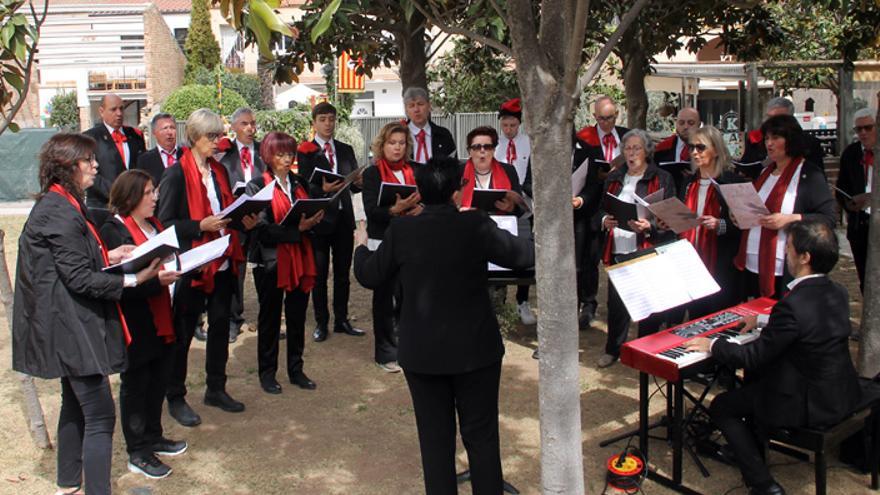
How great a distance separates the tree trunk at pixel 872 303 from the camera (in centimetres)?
508

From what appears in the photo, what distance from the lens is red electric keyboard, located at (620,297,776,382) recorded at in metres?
4.25

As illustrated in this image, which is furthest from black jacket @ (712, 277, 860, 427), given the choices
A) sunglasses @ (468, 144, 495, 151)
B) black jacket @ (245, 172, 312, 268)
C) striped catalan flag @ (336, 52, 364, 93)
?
striped catalan flag @ (336, 52, 364, 93)

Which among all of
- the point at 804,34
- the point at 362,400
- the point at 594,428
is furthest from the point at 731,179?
the point at 804,34

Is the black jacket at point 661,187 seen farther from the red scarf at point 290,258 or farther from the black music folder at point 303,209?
the red scarf at point 290,258

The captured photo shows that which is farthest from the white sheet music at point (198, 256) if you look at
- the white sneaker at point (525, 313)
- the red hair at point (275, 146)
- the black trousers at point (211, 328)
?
the white sneaker at point (525, 313)

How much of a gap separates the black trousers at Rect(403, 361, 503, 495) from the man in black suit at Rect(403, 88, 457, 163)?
3770mm

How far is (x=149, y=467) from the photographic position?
4.86 meters

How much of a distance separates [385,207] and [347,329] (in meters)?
2.00

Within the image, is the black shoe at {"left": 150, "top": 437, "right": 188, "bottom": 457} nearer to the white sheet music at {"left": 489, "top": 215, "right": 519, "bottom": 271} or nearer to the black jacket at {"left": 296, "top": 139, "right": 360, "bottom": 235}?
the black jacket at {"left": 296, "top": 139, "right": 360, "bottom": 235}

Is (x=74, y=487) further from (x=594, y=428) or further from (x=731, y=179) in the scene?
(x=731, y=179)

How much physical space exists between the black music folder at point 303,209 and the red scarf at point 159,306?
4.17 ft

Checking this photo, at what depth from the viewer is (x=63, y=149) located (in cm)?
414

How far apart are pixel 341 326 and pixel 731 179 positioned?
12.6ft

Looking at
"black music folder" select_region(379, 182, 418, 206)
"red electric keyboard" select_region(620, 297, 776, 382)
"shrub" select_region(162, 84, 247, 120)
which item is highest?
"shrub" select_region(162, 84, 247, 120)
